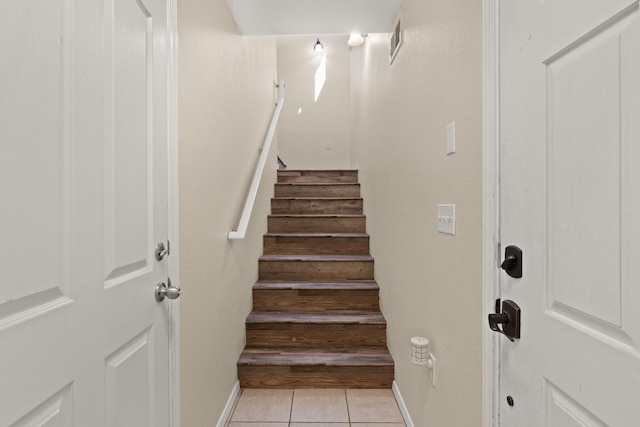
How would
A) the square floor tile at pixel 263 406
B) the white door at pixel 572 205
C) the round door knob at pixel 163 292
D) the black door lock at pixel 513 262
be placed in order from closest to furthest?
the white door at pixel 572 205 → the black door lock at pixel 513 262 → the round door knob at pixel 163 292 → the square floor tile at pixel 263 406

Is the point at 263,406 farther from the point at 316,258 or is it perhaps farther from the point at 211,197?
the point at 211,197

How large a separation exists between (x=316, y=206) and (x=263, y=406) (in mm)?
2102

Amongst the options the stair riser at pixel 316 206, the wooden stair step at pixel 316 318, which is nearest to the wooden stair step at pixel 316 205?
the stair riser at pixel 316 206

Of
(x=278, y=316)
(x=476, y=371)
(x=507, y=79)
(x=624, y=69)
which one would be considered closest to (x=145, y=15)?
(x=507, y=79)

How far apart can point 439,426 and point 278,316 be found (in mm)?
1357

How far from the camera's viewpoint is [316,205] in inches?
143

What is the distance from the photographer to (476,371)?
3.42ft

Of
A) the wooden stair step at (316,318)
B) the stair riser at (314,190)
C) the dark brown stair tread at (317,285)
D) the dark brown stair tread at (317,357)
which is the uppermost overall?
the stair riser at (314,190)

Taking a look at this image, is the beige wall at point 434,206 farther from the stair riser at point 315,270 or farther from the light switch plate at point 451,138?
the stair riser at point 315,270

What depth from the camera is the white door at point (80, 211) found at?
0.56 meters

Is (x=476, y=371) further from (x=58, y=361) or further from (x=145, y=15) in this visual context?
(x=145, y=15)

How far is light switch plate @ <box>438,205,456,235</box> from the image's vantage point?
4.00 feet

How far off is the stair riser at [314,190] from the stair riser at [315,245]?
0.95 m

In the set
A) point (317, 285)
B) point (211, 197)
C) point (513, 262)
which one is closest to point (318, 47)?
point (317, 285)
